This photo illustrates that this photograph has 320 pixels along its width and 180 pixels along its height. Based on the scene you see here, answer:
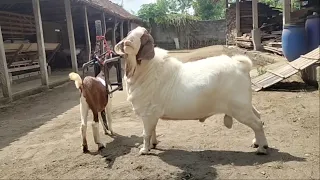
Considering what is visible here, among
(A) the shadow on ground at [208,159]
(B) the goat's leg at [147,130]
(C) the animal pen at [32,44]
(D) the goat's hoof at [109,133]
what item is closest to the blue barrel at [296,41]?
(C) the animal pen at [32,44]

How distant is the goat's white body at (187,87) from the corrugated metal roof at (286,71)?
364 centimetres

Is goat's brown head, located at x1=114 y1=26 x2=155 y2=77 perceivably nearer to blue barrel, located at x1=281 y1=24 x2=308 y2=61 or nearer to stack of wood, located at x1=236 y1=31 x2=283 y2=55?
blue barrel, located at x1=281 y1=24 x2=308 y2=61

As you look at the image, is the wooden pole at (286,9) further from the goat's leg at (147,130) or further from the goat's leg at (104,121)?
the goat's leg at (147,130)

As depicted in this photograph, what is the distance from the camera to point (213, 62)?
4.12 metres

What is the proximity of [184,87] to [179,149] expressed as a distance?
34.2 inches

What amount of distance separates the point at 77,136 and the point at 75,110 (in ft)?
8.05

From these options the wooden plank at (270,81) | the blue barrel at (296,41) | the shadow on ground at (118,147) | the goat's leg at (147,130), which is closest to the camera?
the goat's leg at (147,130)

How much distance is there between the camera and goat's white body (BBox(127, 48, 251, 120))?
3922 mm

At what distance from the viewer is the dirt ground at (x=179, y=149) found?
354cm

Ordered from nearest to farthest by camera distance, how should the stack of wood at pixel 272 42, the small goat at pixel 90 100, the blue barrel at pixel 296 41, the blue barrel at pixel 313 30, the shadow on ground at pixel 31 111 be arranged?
the small goat at pixel 90 100
the shadow on ground at pixel 31 111
the blue barrel at pixel 313 30
the blue barrel at pixel 296 41
the stack of wood at pixel 272 42

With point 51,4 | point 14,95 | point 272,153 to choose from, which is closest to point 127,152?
point 272,153

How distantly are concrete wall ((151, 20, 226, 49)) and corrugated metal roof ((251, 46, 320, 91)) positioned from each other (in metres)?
24.1

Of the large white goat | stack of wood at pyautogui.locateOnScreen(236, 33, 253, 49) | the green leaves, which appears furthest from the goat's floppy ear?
the green leaves

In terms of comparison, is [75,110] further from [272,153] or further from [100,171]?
[272,153]
